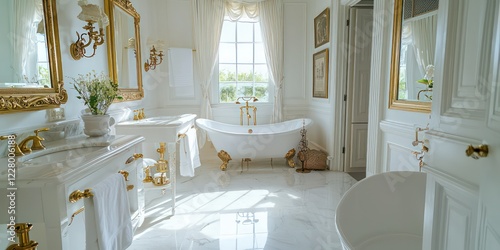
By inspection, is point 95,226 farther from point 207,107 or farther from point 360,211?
point 207,107

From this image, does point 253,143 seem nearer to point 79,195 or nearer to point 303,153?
point 303,153

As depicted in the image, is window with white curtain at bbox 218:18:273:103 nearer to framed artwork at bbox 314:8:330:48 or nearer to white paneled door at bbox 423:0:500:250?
framed artwork at bbox 314:8:330:48

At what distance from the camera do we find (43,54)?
58.6 inches

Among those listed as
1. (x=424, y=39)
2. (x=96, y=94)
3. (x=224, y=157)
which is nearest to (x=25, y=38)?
(x=96, y=94)

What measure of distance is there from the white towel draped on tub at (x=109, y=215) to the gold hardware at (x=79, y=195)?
3 cm

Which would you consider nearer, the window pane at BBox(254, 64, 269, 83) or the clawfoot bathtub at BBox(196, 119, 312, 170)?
the clawfoot bathtub at BBox(196, 119, 312, 170)

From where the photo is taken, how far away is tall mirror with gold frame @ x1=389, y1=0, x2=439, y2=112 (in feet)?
5.96

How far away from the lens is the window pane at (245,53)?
4309mm

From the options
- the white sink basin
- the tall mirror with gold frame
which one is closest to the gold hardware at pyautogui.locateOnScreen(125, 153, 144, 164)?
the white sink basin

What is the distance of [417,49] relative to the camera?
1.93 metres

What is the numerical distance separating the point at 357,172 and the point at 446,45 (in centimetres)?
314

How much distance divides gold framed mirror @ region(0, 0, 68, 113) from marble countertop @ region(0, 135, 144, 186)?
256 mm

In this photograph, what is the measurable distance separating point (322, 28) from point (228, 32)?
1482 mm

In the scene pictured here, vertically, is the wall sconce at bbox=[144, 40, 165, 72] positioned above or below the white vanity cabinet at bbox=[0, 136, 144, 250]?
above
